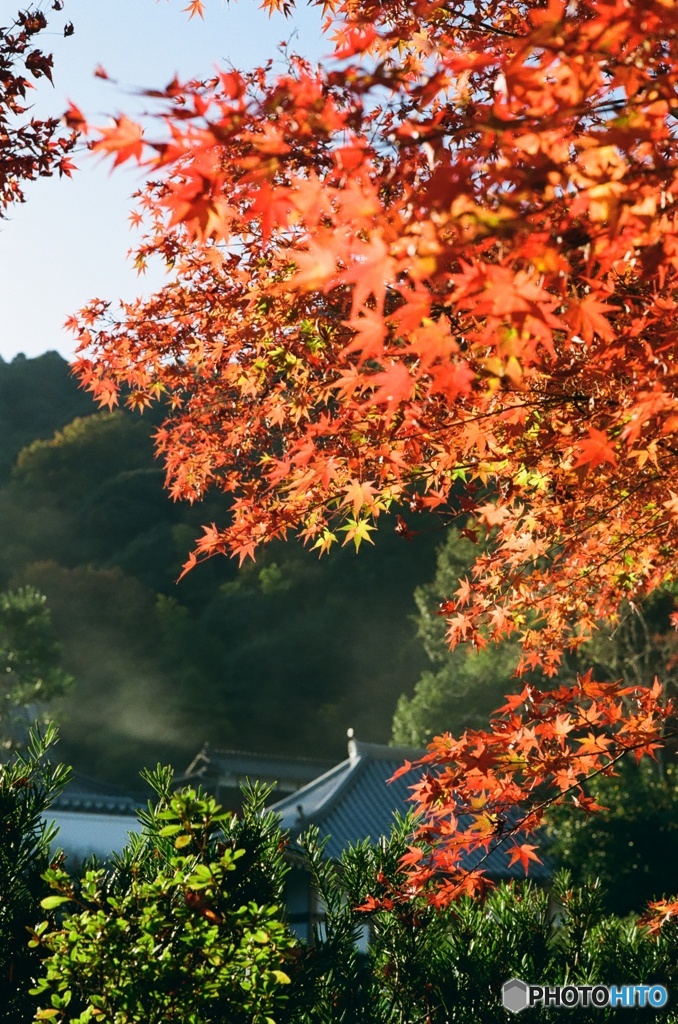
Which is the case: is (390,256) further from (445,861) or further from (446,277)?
(445,861)

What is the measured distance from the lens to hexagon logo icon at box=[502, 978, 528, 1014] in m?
4.02

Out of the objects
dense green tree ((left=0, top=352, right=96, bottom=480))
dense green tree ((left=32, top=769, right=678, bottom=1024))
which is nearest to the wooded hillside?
dense green tree ((left=0, top=352, right=96, bottom=480))

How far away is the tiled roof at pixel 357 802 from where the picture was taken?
1709 cm

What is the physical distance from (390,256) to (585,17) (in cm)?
175

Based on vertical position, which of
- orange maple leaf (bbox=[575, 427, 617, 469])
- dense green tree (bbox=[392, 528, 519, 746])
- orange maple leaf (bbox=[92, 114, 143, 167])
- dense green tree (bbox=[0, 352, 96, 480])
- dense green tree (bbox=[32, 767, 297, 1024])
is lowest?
dense green tree (bbox=[32, 767, 297, 1024])

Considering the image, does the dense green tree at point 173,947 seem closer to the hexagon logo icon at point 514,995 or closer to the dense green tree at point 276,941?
the dense green tree at point 276,941

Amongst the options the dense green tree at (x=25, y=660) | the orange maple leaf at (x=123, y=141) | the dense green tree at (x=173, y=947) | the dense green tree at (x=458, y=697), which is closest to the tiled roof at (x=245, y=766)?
the dense green tree at (x=458, y=697)

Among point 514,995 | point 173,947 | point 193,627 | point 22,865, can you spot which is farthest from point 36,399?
point 173,947

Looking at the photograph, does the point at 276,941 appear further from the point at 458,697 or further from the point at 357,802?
the point at 458,697

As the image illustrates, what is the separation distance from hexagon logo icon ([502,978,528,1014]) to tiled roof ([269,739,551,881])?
12495 millimetres

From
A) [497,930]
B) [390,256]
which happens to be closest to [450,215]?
[390,256]

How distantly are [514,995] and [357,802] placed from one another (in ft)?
47.9

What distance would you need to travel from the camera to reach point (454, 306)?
2.24 meters

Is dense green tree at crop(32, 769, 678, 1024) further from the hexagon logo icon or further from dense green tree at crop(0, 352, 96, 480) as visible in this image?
dense green tree at crop(0, 352, 96, 480)
